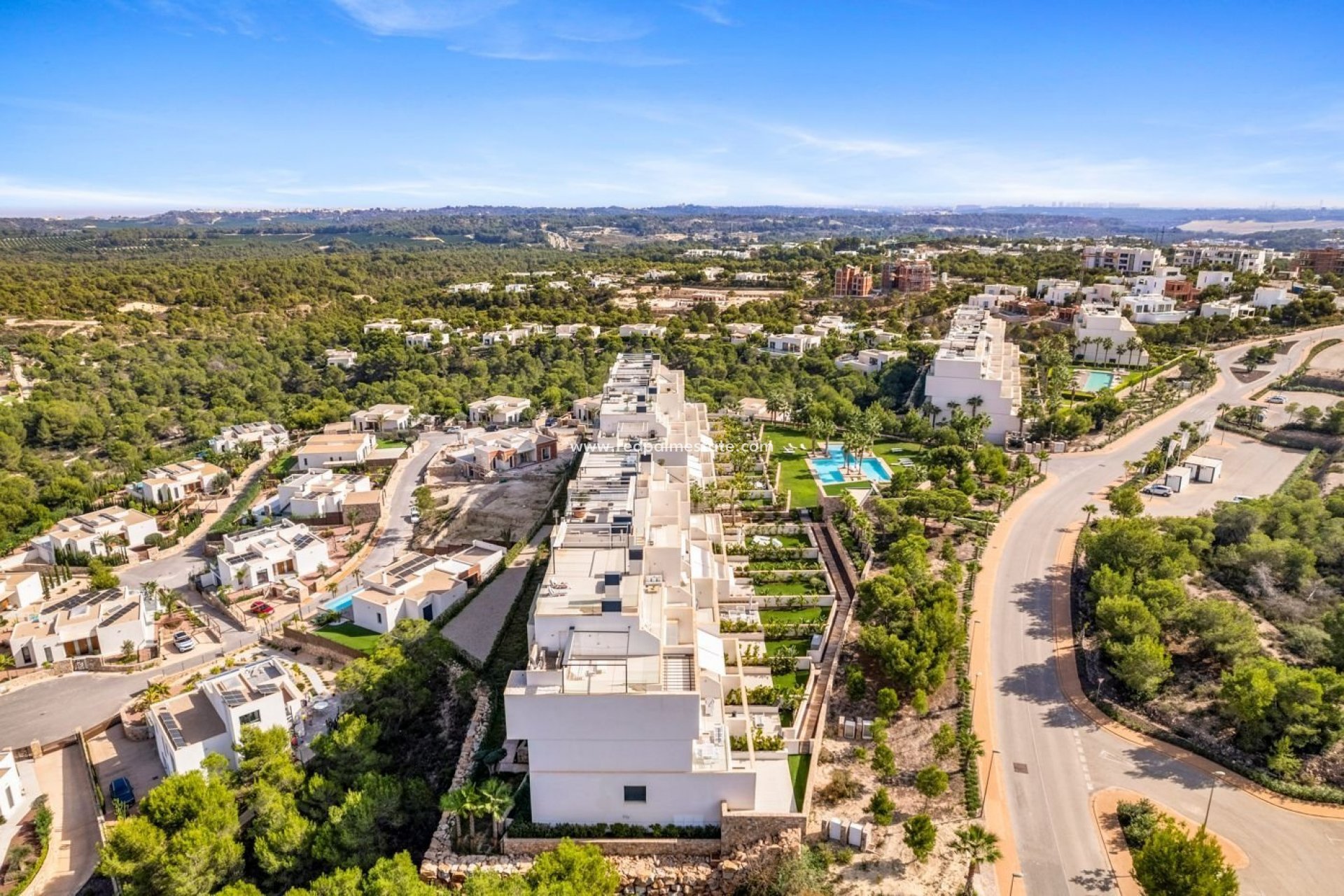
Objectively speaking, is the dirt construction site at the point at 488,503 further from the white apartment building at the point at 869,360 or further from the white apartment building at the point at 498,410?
the white apartment building at the point at 869,360

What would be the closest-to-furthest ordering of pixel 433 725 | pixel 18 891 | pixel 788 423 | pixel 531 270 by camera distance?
pixel 18 891 < pixel 433 725 < pixel 788 423 < pixel 531 270

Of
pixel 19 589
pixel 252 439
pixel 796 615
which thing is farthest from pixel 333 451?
pixel 796 615

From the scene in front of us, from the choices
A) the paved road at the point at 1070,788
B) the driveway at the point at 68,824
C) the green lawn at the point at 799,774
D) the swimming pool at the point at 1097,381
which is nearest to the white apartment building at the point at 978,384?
the swimming pool at the point at 1097,381

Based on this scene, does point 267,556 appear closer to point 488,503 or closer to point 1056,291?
point 488,503

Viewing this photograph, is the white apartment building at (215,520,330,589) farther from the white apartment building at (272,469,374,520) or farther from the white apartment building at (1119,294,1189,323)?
the white apartment building at (1119,294,1189,323)

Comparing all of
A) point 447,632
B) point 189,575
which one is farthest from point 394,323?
point 447,632

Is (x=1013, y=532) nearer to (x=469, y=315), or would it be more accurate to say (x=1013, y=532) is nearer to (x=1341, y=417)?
(x=1341, y=417)

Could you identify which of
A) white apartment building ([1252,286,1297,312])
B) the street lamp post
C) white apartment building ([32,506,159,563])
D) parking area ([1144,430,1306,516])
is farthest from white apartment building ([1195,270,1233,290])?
white apartment building ([32,506,159,563])
